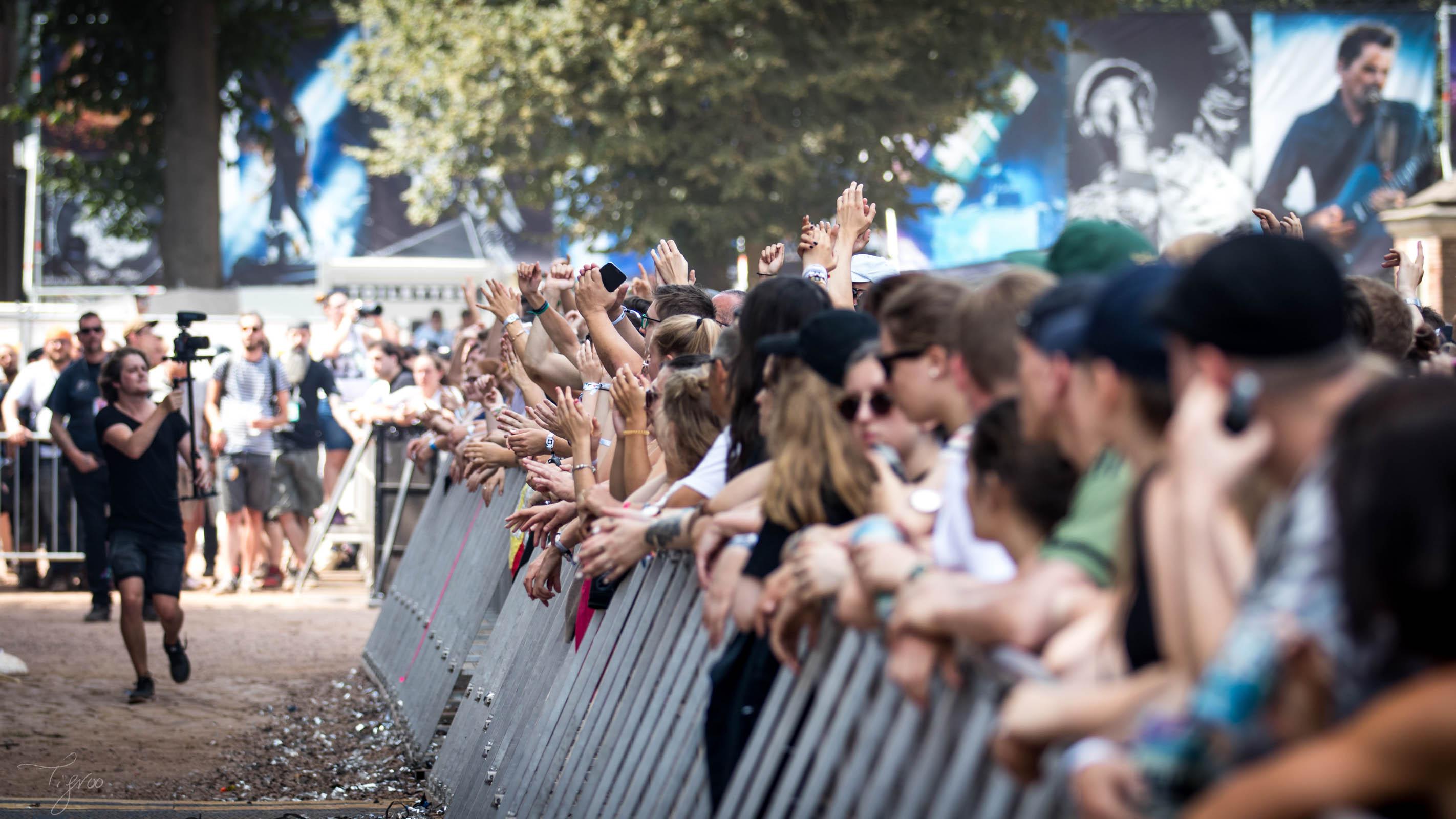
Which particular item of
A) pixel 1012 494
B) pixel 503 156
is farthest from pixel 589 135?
pixel 1012 494

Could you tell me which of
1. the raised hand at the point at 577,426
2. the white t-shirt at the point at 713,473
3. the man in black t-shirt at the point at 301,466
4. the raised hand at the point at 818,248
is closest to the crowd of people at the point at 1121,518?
the white t-shirt at the point at 713,473

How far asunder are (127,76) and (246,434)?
11964 mm

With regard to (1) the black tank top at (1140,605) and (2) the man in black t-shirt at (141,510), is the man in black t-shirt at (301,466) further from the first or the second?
(1) the black tank top at (1140,605)

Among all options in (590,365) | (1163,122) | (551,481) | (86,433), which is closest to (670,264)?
(590,365)

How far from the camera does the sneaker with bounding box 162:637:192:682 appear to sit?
965cm

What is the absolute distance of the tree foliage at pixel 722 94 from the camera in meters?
23.0

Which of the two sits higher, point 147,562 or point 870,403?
point 870,403

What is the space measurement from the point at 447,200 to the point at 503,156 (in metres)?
4.49

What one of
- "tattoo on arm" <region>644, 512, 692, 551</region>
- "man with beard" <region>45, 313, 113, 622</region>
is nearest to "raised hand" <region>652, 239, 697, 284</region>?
"tattoo on arm" <region>644, 512, 692, 551</region>

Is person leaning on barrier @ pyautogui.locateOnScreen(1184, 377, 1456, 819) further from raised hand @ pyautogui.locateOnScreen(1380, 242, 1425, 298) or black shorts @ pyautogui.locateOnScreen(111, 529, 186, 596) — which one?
black shorts @ pyautogui.locateOnScreen(111, 529, 186, 596)

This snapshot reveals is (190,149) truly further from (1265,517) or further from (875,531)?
(1265,517)

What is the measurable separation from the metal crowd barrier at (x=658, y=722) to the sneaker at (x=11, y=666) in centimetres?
296

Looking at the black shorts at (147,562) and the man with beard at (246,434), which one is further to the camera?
the man with beard at (246,434)

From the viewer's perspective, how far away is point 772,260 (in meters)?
6.89
